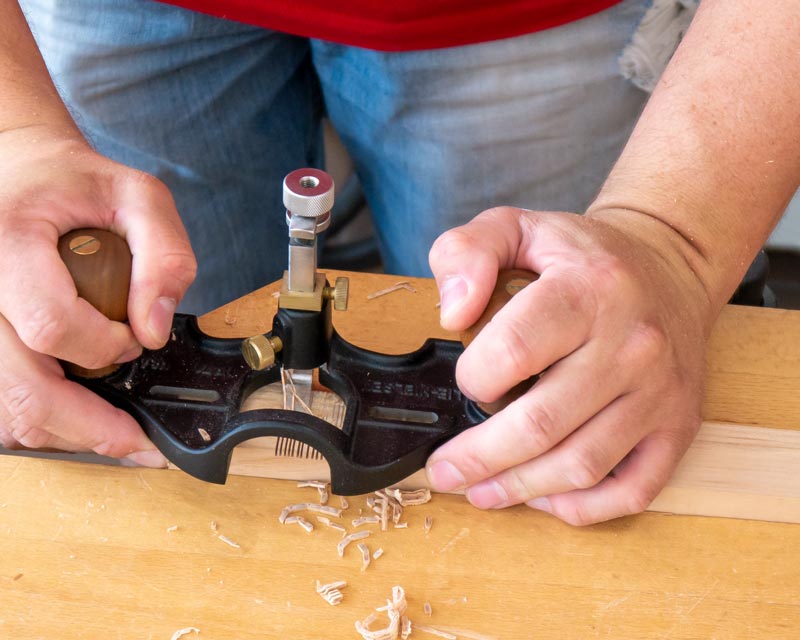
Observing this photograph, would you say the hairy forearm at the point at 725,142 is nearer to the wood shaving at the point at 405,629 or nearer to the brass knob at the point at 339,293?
the brass knob at the point at 339,293

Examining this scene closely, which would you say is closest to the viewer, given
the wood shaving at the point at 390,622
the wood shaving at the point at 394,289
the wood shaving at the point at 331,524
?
the wood shaving at the point at 390,622

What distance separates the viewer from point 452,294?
82 centimetres

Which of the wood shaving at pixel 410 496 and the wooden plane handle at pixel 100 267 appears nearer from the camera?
the wooden plane handle at pixel 100 267

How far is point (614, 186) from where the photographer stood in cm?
100

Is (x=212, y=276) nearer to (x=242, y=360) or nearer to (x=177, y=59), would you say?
(x=177, y=59)

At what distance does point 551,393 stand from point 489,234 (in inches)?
7.0

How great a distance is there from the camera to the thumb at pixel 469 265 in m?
0.82

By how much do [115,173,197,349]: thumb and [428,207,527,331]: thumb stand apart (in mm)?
266

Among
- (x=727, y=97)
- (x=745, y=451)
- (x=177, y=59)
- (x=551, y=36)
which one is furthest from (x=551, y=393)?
(x=177, y=59)

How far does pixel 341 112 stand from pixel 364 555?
2.87ft

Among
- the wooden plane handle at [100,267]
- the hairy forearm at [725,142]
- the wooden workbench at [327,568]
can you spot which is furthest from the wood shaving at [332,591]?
the hairy forearm at [725,142]

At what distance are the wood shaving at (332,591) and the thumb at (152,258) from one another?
298 millimetres

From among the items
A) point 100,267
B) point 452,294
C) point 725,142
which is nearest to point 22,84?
point 100,267

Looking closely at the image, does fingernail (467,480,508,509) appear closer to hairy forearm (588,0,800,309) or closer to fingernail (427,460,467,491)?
fingernail (427,460,467,491)
